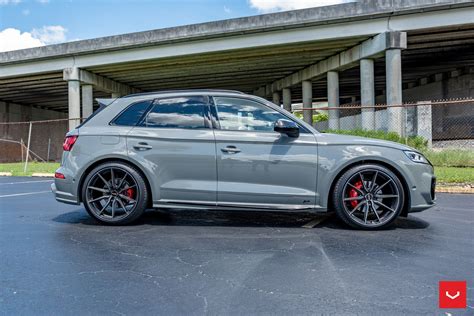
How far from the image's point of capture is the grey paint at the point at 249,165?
4.43m

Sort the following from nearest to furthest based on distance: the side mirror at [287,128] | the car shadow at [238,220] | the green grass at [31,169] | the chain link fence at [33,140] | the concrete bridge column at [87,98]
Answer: the side mirror at [287,128]
the car shadow at [238,220]
the green grass at [31,169]
the concrete bridge column at [87,98]
the chain link fence at [33,140]

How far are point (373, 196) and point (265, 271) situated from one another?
2029 mm

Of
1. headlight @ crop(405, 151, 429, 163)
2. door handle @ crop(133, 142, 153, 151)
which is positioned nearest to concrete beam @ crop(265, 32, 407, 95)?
headlight @ crop(405, 151, 429, 163)

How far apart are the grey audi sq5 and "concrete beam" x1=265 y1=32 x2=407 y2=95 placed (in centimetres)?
1427

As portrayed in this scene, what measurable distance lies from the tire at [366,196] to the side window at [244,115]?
112 centimetres

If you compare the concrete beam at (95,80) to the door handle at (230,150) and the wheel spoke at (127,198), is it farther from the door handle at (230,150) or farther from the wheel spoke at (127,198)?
the door handle at (230,150)

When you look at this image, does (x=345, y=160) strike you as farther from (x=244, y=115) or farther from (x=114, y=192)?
(x=114, y=192)

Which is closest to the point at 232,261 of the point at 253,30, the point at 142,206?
the point at 142,206

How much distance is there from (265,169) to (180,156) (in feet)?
3.47

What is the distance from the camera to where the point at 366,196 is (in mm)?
4434

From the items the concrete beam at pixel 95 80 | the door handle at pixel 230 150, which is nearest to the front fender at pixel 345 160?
the door handle at pixel 230 150

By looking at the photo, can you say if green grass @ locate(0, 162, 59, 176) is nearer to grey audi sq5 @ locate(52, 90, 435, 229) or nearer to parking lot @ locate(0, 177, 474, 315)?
parking lot @ locate(0, 177, 474, 315)

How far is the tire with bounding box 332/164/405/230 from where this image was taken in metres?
4.41

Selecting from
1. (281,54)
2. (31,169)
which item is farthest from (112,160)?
(281,54)
